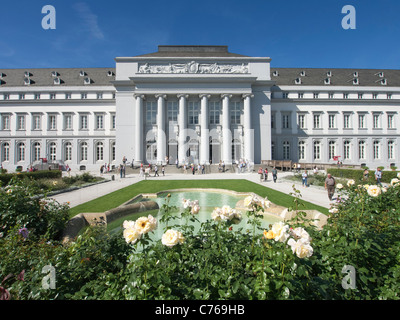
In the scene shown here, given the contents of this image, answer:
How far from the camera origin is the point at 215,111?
34594mm

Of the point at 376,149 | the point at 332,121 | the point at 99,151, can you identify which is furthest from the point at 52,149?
the point at 376,149

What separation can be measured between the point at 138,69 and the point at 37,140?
23.3 m

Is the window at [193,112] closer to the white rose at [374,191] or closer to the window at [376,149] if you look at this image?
the white rose at [374,191]

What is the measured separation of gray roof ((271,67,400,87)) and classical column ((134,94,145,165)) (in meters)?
27.0

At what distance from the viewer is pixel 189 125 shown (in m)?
34.1

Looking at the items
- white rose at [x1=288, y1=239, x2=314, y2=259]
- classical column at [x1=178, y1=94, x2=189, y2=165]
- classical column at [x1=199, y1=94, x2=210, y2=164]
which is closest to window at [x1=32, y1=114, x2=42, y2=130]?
classical column at [x1=178, y1=94, x2=189, y2=165]

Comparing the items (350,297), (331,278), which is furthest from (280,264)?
(350,297)

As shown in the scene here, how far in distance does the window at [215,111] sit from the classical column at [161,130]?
7.94 metres

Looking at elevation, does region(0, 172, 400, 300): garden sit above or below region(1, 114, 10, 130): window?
below

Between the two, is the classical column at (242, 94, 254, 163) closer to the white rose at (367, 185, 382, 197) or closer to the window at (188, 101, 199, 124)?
the window at (188, 101, 199, 124)

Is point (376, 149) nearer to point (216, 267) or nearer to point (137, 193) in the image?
point (137, 193)

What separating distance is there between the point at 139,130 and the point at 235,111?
1644cm

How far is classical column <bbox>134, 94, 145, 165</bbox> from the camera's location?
32.6m

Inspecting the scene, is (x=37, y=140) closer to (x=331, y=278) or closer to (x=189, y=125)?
(x=189, y=125)
